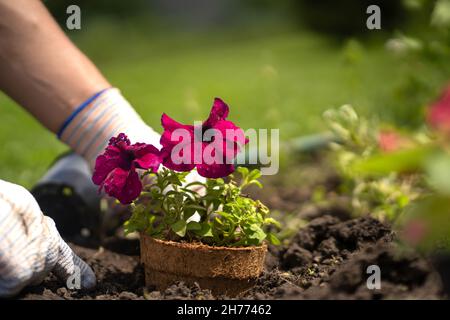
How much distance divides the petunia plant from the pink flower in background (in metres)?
0.61

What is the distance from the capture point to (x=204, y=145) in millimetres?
1497

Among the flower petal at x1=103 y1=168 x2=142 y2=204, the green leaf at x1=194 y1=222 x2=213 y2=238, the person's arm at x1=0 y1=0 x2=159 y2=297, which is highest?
the person's arm at x1=0 y1=0 x2=159 y2=297

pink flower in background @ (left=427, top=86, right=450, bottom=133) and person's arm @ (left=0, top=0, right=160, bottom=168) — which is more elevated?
person's arm @ (left=0, top=0, right=160, bottom=168)

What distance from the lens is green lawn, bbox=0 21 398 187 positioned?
12.3 feet

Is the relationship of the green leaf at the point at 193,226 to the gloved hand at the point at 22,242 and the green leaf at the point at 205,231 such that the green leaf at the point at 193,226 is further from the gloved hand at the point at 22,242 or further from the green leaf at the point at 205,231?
the gloved hand at the point at 22,242

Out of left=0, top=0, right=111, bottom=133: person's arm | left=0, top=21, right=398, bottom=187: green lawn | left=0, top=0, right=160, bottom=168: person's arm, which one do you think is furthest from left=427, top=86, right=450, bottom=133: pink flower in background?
left=0, top=21, right=398, bottom=187: green lawn

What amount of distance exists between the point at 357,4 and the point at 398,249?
28.3 feet

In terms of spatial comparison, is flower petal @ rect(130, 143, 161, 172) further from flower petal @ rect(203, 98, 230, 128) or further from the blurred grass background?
the blurred grass background

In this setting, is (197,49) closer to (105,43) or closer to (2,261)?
(105,43)

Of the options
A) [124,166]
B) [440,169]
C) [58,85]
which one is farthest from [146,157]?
[440,169]

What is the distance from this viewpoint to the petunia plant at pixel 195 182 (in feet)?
4.89

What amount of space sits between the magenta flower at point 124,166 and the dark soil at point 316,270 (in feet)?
0.76

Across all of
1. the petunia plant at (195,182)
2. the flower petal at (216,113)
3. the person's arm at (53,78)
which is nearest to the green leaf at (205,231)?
the petunia plant at (195,182)

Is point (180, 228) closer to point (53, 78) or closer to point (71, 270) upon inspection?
point (71, 270)
